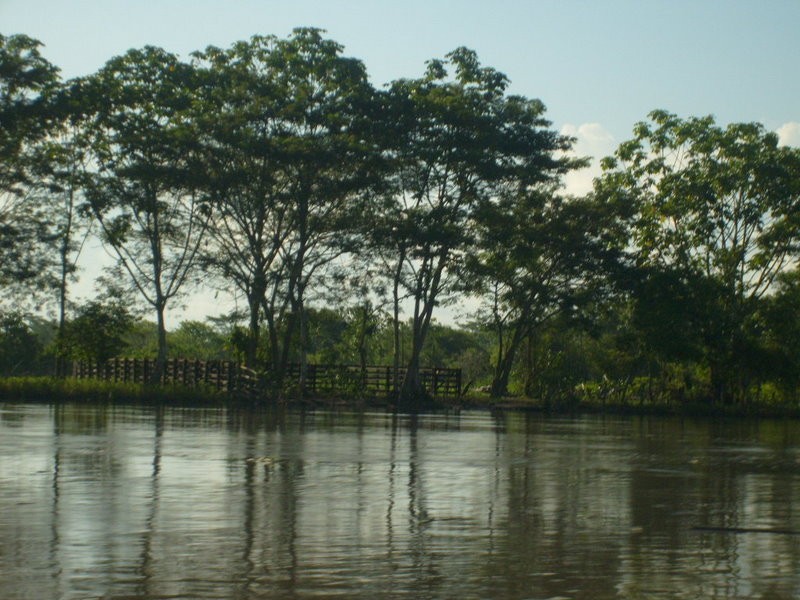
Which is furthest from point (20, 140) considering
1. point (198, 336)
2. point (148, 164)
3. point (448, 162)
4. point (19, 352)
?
point (198, 336)

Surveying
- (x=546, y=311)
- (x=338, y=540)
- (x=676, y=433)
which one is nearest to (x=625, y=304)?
(x=546, y=311)

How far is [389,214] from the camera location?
52.1 meters

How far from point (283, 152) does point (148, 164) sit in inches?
220

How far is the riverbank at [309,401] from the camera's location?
4684 cm

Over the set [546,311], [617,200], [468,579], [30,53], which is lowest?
[468,579]

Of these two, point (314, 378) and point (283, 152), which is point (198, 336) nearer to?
→ point (314, 378)

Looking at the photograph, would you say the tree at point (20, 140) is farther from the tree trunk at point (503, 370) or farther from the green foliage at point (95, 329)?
the tree trunk at point (503, 370)

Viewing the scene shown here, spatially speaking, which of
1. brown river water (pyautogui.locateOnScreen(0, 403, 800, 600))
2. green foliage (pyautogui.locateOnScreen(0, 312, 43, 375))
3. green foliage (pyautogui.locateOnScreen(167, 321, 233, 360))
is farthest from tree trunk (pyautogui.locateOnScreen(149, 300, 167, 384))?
green foliage (pyautogui.locateOnScreen(167, 321, 233, 360))

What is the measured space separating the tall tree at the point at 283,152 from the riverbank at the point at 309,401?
4786 millimetres

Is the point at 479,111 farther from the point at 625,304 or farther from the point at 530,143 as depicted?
the point at 625,304

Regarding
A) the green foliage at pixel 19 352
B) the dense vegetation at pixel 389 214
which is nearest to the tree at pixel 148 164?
the dense vegetation at pixel 389 214

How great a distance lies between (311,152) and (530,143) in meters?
11.1

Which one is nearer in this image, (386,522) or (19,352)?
(386,522)

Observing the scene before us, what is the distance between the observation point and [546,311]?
5844 centimetres
